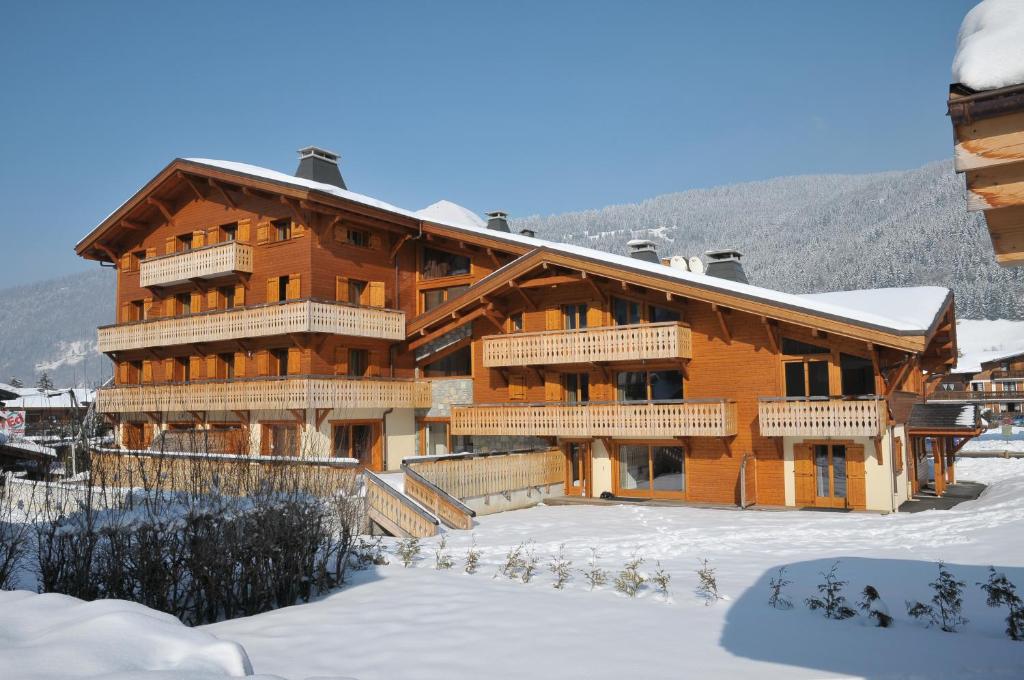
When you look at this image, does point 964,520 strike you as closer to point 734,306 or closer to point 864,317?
point 864,317

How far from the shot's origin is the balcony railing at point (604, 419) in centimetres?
2269

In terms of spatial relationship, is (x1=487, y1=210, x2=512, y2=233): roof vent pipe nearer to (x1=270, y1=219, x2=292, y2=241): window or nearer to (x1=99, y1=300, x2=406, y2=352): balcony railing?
(x1=99, y1=300, x2=406, y2=352): balcony railing

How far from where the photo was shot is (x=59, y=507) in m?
10.2

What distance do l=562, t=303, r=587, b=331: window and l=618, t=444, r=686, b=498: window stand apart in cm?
425

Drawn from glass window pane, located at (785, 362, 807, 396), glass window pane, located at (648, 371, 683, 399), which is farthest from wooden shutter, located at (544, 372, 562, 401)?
glass window pane, located at (785, 362, 807, 396)

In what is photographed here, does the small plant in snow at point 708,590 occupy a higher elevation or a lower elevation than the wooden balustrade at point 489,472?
lower

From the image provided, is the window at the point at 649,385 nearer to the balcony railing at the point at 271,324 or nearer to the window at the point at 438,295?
the window at the point at 438,295

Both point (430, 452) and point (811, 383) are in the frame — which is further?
point (430, 452)

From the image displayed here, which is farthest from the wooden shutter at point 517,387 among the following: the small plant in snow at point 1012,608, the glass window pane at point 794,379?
the small plant in snow at point 1012,608

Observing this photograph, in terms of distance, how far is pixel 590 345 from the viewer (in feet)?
81.0

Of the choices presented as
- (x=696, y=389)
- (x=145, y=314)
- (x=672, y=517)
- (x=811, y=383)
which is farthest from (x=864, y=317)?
(x=145, y=314)

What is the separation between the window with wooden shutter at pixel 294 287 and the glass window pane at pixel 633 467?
39.9 feet

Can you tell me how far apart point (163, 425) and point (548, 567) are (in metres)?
23.5

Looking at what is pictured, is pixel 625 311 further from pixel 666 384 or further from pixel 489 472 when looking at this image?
pixel 489 472
